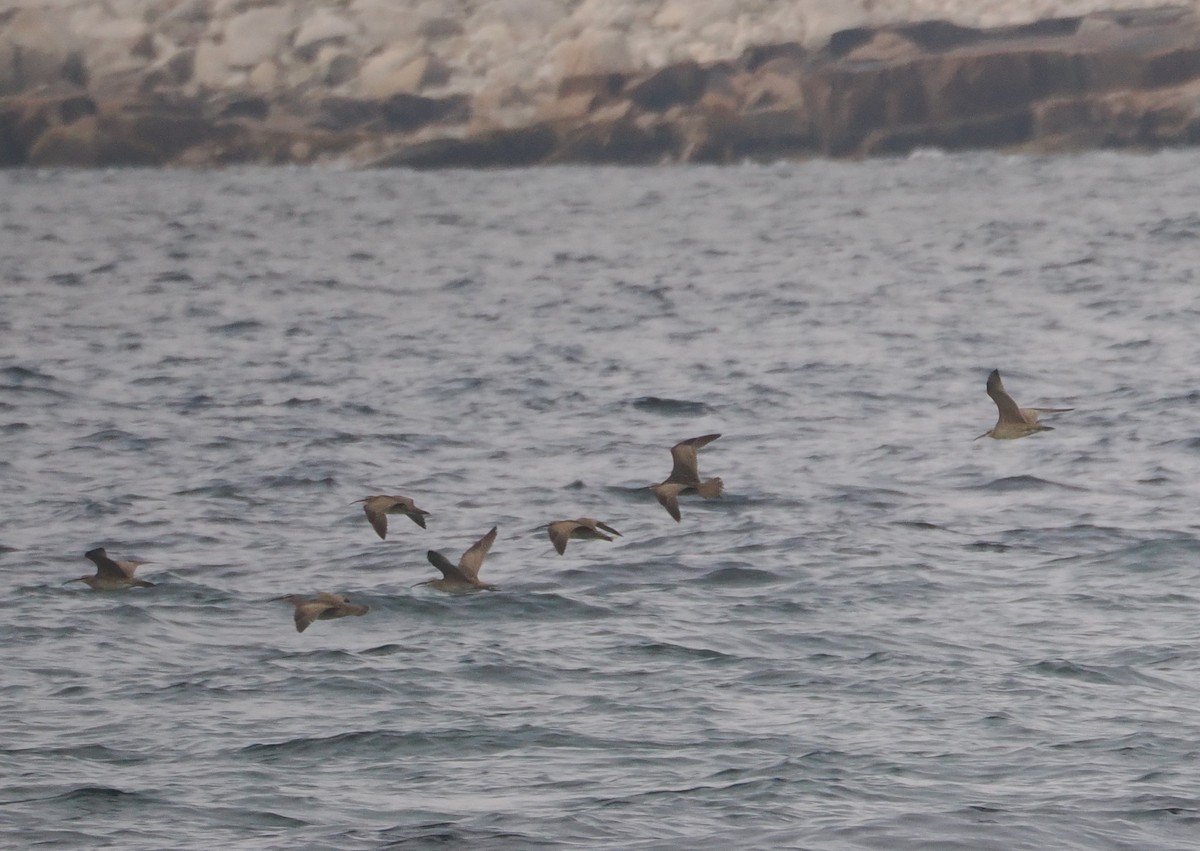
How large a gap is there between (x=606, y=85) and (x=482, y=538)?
8367cm

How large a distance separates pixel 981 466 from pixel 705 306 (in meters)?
18.0

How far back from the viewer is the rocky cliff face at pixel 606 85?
93.2 meters

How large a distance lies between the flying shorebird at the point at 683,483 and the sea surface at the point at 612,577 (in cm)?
111

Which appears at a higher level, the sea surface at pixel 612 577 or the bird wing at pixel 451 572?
the bird wing at pixel 451 572

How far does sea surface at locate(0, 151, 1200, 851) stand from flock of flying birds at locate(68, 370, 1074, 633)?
0.45 m

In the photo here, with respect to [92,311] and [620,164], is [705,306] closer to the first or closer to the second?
[92,311]

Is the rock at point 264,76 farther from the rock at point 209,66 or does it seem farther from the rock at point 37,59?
the rock at point 37,59

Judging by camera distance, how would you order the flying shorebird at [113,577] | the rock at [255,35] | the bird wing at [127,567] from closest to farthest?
the flying shorebird at [113,577] < the bird wing at [127,567] < the rock at [255,35]

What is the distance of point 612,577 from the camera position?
Result: 18.0 meters

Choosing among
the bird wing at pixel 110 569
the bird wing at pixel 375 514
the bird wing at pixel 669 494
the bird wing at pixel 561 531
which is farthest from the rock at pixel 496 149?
the bird wing at pixel 561 531

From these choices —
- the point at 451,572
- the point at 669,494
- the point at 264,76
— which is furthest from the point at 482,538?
the point at 264,76

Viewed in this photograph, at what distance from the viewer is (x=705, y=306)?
3994 centimetres

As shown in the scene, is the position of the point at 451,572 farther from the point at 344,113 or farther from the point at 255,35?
the point at 255,35

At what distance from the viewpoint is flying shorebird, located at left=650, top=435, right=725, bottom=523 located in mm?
15430
